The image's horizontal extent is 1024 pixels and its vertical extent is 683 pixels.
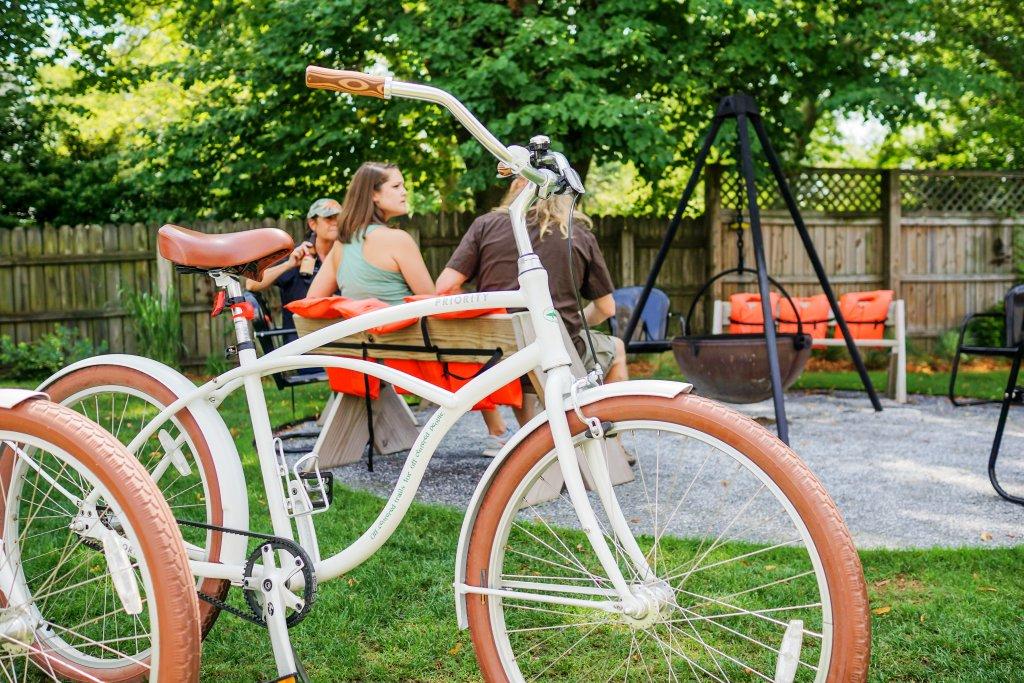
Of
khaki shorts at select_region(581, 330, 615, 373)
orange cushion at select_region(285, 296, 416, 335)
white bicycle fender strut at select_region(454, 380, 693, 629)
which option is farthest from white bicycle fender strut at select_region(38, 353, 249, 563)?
khaki shorts at select_region(581, 330, 615, 373)

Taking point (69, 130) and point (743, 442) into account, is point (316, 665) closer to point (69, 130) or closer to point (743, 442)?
point (743, 442)

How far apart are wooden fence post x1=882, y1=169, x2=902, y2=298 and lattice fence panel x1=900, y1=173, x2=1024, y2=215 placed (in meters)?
0.29

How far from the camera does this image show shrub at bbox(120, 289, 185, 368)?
9109 mm

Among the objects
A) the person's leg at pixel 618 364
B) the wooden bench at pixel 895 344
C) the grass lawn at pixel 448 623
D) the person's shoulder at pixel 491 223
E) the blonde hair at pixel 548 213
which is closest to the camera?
the grass lawn at pixel 448 623

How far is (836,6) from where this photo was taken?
33.9 feet

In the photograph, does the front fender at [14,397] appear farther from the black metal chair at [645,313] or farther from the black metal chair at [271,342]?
the black metal chair at [645,313]

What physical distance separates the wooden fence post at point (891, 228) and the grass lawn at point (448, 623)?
26.3 feet

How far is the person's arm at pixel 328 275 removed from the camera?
15.8 feet

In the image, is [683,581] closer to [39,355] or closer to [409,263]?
[409,263]

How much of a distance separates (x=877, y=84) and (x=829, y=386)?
3486 mm

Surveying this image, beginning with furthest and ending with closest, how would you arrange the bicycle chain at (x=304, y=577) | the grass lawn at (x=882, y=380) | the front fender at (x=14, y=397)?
the grass lawn at (x=882, y=380) → the bicycle chain at (x=304, y=577) → the front fender at (x=14, y=397)

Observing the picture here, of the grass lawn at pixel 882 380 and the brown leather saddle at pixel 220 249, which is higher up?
the brown leather saddle at pixel 220 249

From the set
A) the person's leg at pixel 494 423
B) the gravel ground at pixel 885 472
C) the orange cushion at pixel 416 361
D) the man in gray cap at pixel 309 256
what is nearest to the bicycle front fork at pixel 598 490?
the orange cushion at pixel 416 361

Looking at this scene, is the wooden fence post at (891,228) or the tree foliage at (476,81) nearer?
the tree foliage at (476,81)
